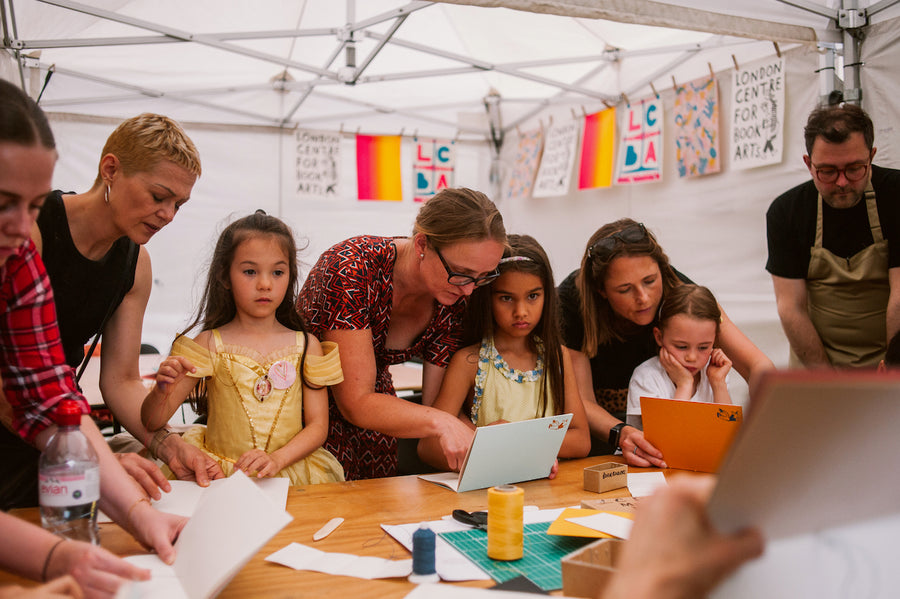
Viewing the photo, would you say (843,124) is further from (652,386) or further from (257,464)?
(257,464)

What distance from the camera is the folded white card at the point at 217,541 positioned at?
90 centimetres

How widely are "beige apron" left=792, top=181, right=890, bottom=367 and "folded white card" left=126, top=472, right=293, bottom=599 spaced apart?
2534mm

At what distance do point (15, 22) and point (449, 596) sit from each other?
3.82 m

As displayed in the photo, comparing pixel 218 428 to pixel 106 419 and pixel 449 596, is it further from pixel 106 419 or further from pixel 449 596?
pixel 106 419

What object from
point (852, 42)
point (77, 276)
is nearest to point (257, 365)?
point (77, 276)

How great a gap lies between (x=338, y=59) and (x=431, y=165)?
3.82ft

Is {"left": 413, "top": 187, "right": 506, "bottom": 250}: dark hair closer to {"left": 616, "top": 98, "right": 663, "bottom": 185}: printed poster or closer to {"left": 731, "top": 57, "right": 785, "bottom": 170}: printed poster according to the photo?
{"left": 731, "top": 57, "right": 785, "bottom": 170}: printed poster

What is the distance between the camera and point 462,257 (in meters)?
1.76

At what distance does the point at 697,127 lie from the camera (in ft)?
13.0

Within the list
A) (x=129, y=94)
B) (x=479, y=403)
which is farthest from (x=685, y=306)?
(x=129, y=94)

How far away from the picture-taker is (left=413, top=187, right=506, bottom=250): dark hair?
1.76 m

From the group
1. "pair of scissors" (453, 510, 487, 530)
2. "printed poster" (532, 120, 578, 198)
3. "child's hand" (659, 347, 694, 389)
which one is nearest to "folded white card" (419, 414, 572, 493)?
"pair of scissors" (453, 510, 487, 530)

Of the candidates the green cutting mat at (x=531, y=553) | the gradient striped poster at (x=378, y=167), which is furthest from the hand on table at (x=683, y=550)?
the gradient striped poster at (x=378, y=167)

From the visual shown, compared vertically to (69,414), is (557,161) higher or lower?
higher
